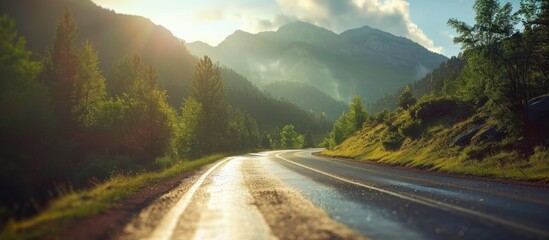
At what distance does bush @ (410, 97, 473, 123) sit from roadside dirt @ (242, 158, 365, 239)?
3133 cm

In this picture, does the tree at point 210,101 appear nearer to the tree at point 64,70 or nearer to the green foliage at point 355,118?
the tree at point 64,70

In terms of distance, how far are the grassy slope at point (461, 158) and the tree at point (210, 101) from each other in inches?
1007

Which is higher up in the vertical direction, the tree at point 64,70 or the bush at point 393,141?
the tree at point 64,70

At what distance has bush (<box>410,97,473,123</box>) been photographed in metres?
39.2

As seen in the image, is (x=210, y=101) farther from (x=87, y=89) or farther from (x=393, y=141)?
(x=393, y=141)

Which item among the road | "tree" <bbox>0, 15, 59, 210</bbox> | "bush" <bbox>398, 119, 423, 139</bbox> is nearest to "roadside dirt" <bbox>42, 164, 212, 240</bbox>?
the road

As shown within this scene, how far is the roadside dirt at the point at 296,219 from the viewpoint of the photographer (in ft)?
22.3

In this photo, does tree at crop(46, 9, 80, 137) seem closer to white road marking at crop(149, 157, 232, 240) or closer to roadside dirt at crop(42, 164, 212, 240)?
roadside dirt at crop(42, 164, 212, 240)

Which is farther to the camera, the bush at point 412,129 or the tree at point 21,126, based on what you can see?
the bush at point 412,129

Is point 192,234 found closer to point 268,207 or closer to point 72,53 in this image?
point 268,207

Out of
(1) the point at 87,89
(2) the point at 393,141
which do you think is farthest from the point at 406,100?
(1) the point at 87,89

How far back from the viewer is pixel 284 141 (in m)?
146

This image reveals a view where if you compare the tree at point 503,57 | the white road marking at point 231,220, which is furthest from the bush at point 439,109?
the white road marking at point 231,220

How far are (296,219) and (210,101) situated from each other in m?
54.3
